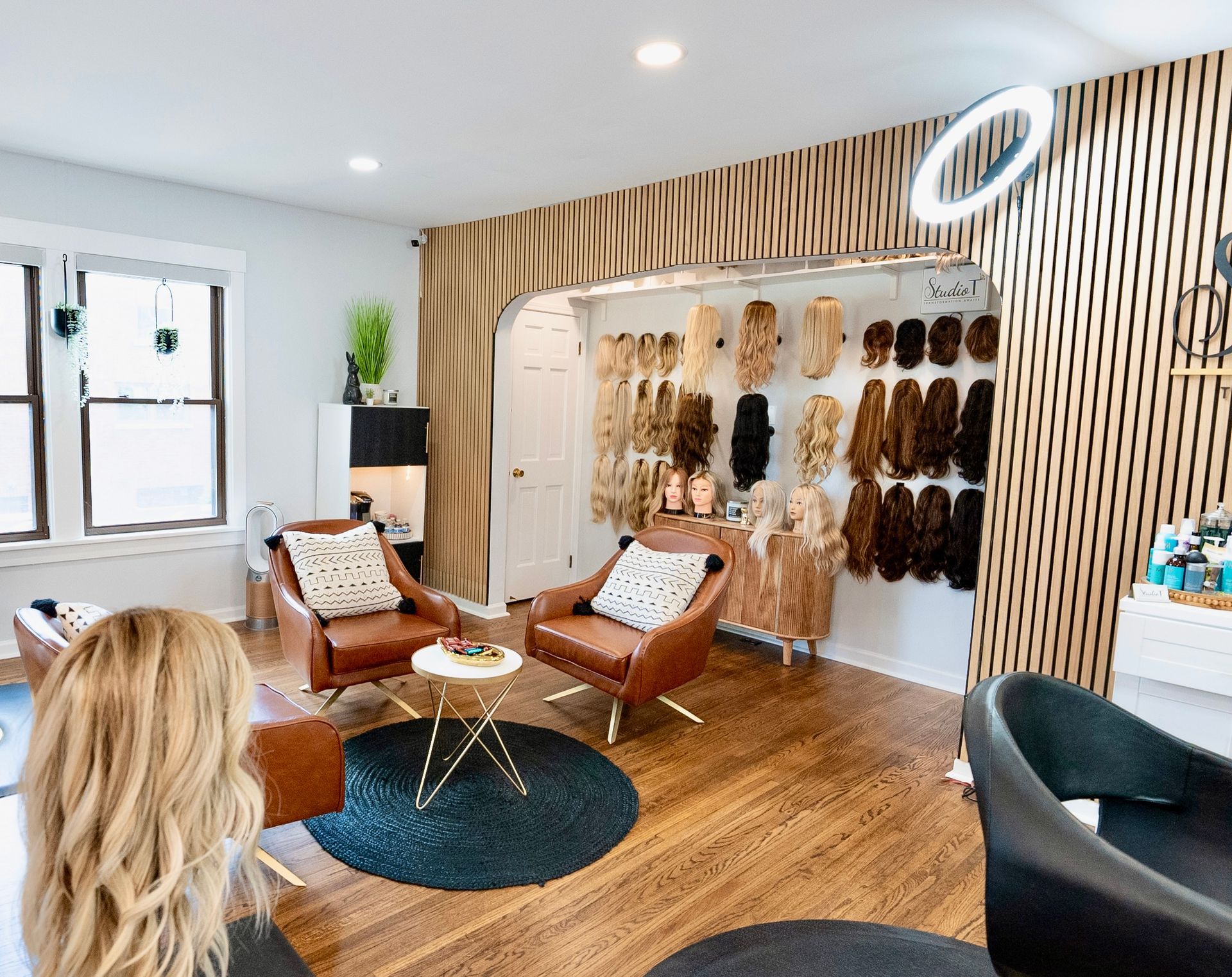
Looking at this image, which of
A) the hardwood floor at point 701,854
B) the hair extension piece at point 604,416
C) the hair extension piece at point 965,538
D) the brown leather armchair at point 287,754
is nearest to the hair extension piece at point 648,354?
the hair extension piece at point 604,416

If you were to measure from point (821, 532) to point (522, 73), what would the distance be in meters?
2.99

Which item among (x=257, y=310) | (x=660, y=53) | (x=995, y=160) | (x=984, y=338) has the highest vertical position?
(x=660, y=53)

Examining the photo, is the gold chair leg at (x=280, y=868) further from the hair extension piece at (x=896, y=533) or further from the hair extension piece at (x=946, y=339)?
the hair extension piece at (x=946, y=339)

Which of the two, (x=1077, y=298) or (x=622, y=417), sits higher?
(x=1077, y=298)

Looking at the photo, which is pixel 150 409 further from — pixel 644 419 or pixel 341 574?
pixel 644 419

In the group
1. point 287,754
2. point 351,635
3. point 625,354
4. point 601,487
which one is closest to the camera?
point 287,754

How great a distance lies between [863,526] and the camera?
194 inches

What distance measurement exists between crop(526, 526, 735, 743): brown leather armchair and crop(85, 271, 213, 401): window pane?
2800mm

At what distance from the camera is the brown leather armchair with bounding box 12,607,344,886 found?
244 cm

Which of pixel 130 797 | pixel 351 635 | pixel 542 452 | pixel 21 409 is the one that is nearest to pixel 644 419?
pixel 542 452

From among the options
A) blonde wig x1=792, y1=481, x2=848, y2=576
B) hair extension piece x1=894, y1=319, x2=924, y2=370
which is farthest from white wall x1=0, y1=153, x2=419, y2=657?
hair extension piece x1=894, y1=319, x2=924, y2=370

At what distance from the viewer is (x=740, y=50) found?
2854 millimetres

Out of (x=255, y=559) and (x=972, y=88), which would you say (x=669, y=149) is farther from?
(x=255, y=559)

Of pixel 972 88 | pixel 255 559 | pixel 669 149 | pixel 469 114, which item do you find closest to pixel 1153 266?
pixel 972 88
